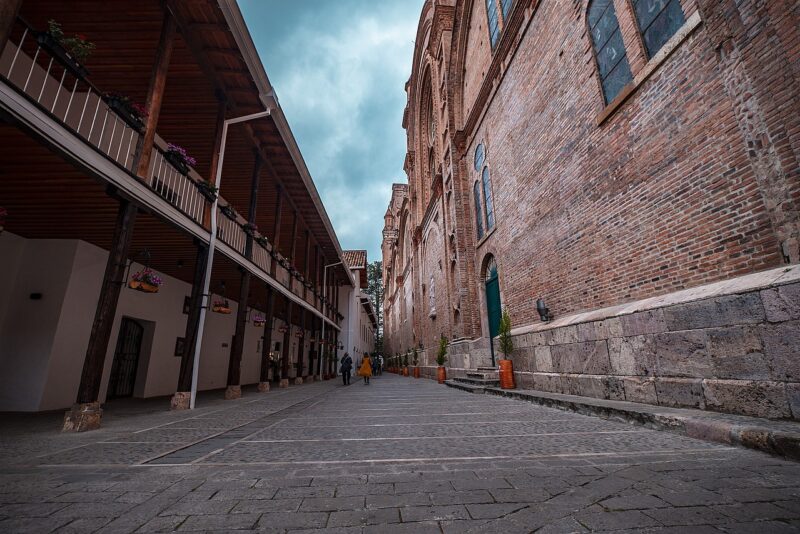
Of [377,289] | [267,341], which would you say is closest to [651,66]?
[267,341]

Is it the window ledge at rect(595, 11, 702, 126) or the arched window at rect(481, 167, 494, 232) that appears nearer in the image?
the window ledge at rect(595, 11, 702, 126)

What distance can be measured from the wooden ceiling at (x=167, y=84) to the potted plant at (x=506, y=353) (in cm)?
821

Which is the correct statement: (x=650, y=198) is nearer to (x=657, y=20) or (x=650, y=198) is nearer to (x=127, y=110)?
(x=657, y=20)

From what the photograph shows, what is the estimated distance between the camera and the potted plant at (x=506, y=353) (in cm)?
946

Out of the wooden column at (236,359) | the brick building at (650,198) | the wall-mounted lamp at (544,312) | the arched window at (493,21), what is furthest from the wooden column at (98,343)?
the arched window at (493,21)

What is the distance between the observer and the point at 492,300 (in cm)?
1315

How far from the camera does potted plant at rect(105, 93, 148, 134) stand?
541 centimetres

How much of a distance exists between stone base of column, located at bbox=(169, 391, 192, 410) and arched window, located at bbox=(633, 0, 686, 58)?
1051 cm

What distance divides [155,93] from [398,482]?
286 inches

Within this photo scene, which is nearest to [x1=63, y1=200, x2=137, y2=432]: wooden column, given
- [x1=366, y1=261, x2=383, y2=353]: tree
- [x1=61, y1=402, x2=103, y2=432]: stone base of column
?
[x1=61, y1=402, x2=103, y2=432]: stone base of column

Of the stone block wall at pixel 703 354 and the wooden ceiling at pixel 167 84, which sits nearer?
the stone block wall at pixel 703 354

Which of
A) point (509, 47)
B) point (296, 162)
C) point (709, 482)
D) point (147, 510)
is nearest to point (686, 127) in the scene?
point (709, 482)

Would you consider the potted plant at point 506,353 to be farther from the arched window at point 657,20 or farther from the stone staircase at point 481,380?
the arched window at point 657,20

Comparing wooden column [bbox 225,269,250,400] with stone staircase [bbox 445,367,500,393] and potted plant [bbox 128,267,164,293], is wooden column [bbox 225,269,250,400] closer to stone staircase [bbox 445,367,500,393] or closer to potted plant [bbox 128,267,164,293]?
potted plant [bbox 128,267,164,293]
